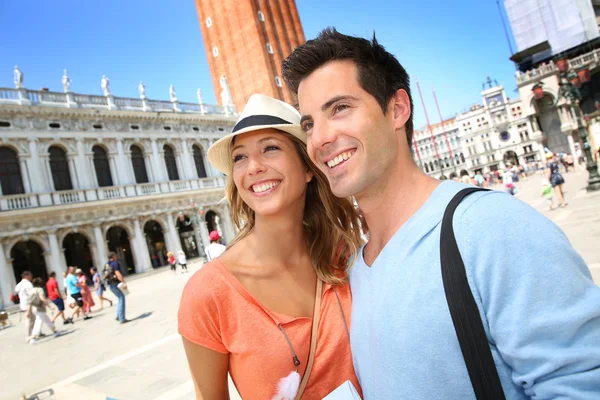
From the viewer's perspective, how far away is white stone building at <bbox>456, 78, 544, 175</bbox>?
48.8m

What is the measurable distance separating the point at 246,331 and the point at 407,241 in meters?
0.88

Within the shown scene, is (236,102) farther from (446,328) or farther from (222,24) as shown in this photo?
(446,328)

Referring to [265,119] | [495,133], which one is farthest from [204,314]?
[495,133]

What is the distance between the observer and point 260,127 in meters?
1.83

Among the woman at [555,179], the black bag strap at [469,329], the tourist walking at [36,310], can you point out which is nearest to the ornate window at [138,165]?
the tourist walking at [36,310]

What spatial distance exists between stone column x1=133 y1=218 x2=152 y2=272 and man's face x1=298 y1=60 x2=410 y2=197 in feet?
73.1

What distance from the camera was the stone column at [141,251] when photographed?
21.3 metres

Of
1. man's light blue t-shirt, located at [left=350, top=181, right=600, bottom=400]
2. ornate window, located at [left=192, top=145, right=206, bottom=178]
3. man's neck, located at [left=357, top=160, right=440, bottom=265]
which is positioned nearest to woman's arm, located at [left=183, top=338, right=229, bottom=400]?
man's light blue t-shirt, located at [left=350, top=181, right=600, bottom=400]

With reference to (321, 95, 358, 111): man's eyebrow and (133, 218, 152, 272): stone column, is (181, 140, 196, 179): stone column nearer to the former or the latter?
(133, 218, 152, 272): stone column

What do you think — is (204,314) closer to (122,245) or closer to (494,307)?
(494,307)

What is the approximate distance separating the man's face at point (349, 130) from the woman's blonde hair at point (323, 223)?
0.60 metres

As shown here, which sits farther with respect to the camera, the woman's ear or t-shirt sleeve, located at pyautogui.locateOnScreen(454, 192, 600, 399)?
the woman's ear

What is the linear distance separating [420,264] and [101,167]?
78.7ft

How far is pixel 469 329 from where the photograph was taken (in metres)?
0.88
